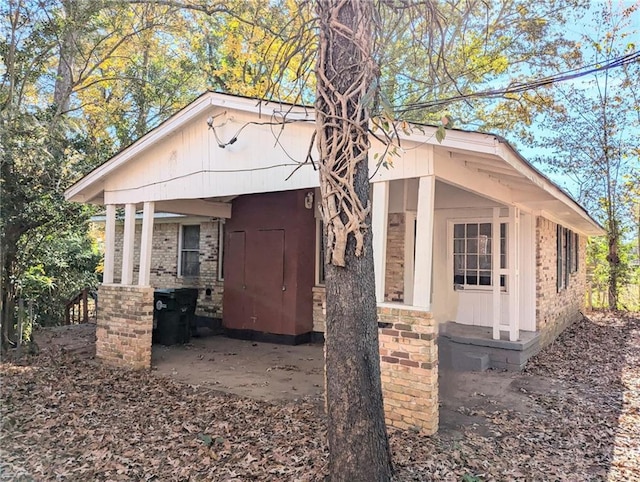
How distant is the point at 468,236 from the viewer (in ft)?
27.8

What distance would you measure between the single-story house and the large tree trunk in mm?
1320

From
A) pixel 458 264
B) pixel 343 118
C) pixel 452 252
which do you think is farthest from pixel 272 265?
pixel 343 118

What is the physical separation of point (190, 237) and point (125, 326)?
442cm

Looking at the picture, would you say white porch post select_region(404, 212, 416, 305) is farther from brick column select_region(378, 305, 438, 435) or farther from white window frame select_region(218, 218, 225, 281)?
white window frame select_region(218, 218, 225, 281)

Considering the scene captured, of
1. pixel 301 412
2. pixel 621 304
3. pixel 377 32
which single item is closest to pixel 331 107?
pixel 377 32

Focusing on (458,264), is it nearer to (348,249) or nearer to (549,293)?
(549,293)

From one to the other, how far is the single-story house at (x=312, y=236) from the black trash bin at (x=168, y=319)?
0.46 m

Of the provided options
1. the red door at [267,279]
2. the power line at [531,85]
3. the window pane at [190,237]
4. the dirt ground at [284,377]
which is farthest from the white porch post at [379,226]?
the window pane at [190,237]

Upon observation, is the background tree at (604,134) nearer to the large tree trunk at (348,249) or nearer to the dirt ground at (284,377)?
the dirt ground at (284,377)

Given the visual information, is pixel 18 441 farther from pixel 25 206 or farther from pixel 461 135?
pixel 461 135

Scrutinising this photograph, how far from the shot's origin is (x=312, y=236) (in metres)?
9.09

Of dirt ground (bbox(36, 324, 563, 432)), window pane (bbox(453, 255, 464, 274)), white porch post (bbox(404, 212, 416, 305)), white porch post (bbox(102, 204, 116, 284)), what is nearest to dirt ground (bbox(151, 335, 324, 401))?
dirt ground (bbox(36, 324, 563, 432))

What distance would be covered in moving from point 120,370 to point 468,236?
21.7 feet

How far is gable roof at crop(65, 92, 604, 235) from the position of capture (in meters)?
4.56
